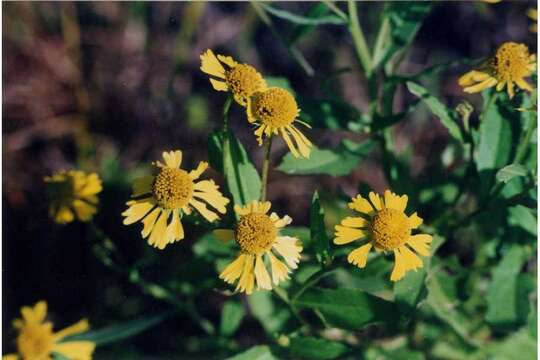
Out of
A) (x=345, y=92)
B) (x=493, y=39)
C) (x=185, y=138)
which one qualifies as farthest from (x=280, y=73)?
(x=493, y=39)

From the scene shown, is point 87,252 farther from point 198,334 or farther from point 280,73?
point 280,73

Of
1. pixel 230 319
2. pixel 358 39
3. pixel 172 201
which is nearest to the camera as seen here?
pixel 172 201

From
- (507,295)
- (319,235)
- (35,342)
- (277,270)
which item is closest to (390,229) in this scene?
(319,235)

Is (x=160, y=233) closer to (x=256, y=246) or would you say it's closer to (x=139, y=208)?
(x=139, y=208)

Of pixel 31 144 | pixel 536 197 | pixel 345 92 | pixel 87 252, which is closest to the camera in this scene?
pixel 536 197

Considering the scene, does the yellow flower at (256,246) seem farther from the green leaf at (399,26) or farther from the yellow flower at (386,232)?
the green leaf at (399,26)

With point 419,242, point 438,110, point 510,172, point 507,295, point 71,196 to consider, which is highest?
point 438,110
